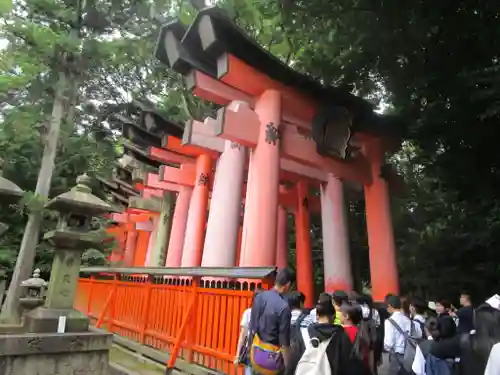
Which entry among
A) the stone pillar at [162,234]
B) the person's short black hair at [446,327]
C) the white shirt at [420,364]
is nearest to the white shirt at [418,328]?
the white shirt at [420,364]

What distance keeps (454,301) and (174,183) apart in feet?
29.1

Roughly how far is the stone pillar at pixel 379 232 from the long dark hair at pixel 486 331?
6828 millimetres

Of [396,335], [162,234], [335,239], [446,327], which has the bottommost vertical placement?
[396,335]

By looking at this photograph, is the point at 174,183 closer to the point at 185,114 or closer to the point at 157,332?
the point at 185,114

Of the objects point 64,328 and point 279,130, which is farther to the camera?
point 279,130

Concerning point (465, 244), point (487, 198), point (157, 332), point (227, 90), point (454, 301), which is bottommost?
point (157, 332)

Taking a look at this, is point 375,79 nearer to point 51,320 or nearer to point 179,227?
point 179,227

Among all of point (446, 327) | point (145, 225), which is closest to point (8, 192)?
point (446, 327)

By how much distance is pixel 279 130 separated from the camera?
8.28 meters

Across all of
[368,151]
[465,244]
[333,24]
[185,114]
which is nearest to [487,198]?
[465,244]

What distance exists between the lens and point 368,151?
A: 1079 cm

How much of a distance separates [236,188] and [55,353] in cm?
520

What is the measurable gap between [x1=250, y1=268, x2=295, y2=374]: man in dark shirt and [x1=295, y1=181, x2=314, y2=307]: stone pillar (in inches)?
332

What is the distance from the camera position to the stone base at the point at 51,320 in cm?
547
